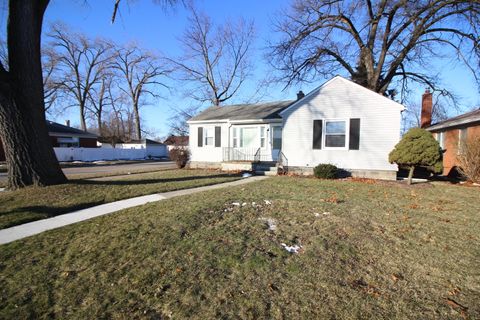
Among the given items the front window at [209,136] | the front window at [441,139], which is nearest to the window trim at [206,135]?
the front window at [209,136]

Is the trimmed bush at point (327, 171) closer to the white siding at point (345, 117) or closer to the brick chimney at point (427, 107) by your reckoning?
the white siding at point (345, 117)

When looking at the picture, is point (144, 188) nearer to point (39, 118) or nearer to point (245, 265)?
point (39, 118)

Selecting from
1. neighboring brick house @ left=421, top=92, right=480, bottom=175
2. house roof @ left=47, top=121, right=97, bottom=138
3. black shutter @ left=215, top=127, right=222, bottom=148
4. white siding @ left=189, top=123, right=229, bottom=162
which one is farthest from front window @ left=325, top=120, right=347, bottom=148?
house roof @ left=47, top=121, right=97, bottom=138

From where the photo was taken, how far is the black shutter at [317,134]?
13.8 meters

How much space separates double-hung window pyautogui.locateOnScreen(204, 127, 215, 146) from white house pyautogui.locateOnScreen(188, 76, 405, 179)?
72.1 inches

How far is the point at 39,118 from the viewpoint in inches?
338

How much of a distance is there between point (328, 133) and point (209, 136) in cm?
859

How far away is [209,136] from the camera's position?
18.9 m

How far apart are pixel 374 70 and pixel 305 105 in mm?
10817

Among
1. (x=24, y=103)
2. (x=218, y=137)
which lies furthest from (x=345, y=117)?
(x=24, y=103)

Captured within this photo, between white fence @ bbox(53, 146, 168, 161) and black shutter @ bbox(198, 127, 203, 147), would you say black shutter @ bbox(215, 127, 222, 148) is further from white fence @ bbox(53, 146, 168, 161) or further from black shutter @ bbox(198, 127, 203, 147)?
white fence @ bbox(53, 146, 168, 161)

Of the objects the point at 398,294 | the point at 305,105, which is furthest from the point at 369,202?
the point at 305,105

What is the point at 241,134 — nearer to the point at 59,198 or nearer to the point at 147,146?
the point at 59,198

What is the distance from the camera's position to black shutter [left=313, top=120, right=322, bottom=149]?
45.4 feet
